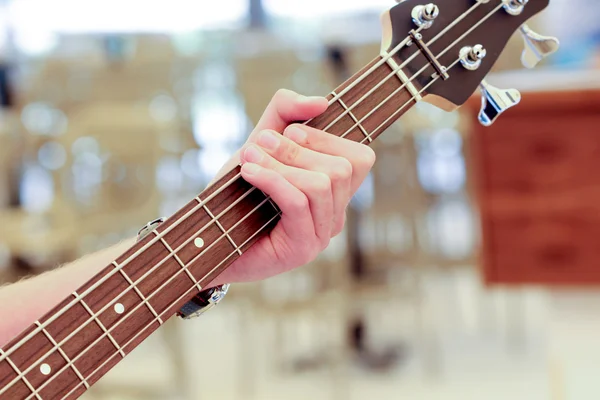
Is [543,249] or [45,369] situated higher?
[45,369]

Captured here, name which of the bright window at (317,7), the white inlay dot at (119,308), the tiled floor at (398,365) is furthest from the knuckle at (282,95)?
the bright window at (317,7)

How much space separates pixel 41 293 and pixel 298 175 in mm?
294

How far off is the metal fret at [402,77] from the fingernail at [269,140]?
14 cm

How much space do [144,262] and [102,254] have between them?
0.13 m

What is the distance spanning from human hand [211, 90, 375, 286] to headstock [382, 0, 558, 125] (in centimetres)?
10

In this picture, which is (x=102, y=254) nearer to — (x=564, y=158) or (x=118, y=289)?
(x=118, y=289)

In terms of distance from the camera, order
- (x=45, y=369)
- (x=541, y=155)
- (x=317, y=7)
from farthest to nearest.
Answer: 1. (x=317, y=7)
2. (x=541, y=155)
3. (x=45, y=369)

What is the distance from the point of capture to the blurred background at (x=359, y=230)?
4.59ft

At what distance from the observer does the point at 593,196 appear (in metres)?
1.38

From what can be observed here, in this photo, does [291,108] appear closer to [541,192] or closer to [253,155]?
[253,155]

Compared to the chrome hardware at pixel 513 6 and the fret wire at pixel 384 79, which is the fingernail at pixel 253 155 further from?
the chrome hardware at pixel 513 6

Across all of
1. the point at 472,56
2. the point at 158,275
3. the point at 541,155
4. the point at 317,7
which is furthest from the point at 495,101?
the point at 317,7

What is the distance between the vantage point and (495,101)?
2.40 feet

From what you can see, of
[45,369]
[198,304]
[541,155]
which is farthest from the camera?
[541,155]
